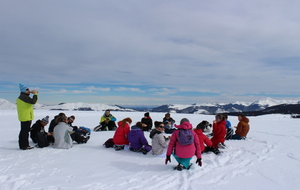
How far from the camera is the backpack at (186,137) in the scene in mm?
5348

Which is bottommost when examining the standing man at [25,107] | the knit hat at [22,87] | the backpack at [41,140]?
the backpack at [41,140]

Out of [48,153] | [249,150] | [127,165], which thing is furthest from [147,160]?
[249,150]

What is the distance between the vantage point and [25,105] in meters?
7.30

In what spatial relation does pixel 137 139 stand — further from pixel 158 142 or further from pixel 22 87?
pixel 22 87

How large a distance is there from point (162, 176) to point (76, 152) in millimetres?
3913

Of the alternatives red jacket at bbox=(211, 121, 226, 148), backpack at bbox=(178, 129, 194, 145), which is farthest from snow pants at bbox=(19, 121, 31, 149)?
red jacket at bbox=(211, 121, 226, 148)

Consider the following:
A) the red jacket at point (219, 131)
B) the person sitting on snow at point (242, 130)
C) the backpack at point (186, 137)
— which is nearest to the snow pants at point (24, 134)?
the backpack at point (186, 137)

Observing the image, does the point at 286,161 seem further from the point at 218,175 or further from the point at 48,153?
the point at 48,153

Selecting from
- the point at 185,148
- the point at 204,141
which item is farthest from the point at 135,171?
the point at 204,141

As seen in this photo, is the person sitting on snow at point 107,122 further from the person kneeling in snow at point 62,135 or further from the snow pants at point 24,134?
the snow pants at point 24,134

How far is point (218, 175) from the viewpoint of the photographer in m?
5.20

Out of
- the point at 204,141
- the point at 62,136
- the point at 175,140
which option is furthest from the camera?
the point at 62,136

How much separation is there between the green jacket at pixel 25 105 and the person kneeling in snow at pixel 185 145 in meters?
5.22

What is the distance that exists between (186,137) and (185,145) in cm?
28
